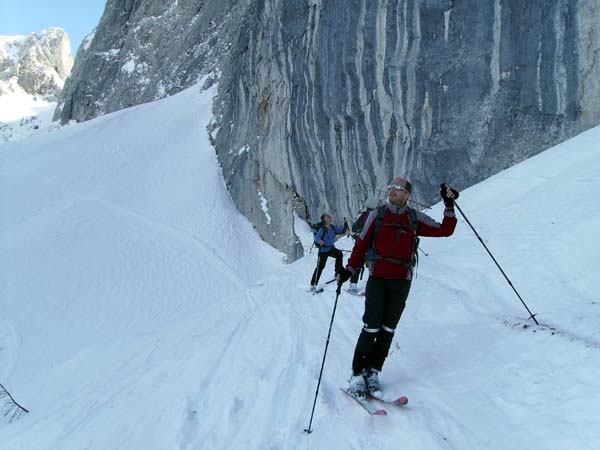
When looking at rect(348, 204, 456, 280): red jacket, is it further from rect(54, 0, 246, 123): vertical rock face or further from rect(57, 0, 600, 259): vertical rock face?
rect(54, 0, 246, 123): vertical rock face

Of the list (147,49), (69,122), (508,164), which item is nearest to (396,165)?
(508,164)

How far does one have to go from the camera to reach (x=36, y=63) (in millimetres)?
128875

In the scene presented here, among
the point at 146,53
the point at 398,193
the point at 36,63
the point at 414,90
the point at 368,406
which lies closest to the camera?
the point at 368,406

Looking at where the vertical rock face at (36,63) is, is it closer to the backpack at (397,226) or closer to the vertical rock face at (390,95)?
the vertical rock face at (390,95)

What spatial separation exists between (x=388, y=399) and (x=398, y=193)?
188cm

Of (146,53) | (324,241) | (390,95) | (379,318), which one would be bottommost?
(324,241)

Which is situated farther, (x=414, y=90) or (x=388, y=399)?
(x=414, y=90)

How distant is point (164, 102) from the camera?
39.1 m

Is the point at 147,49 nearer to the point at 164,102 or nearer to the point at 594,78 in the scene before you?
the point at 164,102

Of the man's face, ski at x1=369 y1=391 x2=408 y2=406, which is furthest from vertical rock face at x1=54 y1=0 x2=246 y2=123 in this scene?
ski at x1=369 y1=391 x2=408 y2=406

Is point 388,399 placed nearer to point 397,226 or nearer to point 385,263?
point 385,263

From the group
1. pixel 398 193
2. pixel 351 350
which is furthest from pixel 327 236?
pixel 398 193

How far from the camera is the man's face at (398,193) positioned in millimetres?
4312

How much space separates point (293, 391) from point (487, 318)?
261 centimetres
